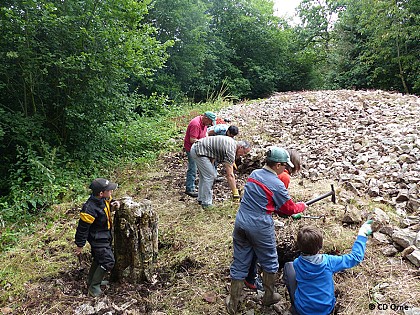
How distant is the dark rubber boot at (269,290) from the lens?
8.69 ft

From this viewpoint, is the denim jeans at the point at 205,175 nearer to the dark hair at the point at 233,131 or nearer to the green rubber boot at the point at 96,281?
the dark hair at the point at 233,131

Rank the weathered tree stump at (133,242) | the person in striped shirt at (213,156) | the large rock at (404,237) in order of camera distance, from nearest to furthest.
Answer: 1. the large rock at (404,237)
2. the weathered tree stump at (133,242)
3. the person in striped shirt at (213,156)

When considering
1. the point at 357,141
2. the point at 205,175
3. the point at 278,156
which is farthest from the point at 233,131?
the point at 357,141

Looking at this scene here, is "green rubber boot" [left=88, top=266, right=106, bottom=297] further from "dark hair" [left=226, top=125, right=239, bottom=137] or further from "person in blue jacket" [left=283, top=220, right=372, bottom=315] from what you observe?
"dark hair" [left=226, top=125, right=239, bottom=137]

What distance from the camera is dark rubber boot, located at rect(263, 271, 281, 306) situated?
2.65 meters

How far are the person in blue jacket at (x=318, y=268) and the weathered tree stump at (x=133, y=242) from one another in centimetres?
157

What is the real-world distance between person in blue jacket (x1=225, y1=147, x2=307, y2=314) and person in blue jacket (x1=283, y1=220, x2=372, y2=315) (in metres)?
0.28

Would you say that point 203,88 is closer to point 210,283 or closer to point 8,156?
point 8,156

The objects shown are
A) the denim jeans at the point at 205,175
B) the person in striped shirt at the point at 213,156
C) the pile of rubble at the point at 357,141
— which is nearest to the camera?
the pile of rubble at the point at 357,141

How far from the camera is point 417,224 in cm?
327

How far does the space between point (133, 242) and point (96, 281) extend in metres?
0.48

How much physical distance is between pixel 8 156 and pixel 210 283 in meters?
5.09

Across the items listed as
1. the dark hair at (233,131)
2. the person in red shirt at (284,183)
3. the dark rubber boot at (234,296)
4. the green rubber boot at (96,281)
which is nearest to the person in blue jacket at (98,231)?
the green rubber boot at (96,281)

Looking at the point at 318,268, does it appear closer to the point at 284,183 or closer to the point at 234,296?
the point at 234,296
